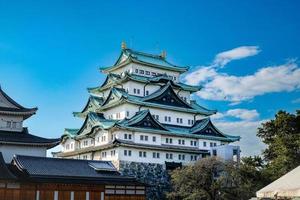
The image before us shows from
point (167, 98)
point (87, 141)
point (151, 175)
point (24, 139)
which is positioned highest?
point (167, 98)

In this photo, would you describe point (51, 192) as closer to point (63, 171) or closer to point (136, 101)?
point (63, 171)

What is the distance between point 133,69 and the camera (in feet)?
187

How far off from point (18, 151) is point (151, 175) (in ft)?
54.6

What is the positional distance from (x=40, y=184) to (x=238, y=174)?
17983 mm

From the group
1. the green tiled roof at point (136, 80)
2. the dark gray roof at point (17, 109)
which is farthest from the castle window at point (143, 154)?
the dark gray roof at point (17, 109)

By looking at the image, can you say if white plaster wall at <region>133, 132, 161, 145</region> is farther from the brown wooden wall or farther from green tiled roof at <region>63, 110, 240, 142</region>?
the brown wooden wall

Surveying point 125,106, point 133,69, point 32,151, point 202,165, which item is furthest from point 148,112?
point 32,151

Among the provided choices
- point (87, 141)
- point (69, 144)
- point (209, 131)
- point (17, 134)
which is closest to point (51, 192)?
point (17, 134)

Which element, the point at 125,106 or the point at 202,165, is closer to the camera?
the point at 202,165

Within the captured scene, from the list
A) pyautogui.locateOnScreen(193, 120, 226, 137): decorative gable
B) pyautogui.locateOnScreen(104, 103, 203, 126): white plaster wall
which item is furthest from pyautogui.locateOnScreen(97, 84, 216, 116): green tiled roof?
pyautogui.locateOnScreen(193, 120, 226, 137): decorative gable

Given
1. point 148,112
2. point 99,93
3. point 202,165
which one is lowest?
point 202,165

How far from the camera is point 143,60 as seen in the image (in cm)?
5819

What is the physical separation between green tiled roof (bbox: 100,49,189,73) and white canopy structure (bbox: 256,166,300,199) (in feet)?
153

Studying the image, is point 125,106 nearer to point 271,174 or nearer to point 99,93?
point 99,93
